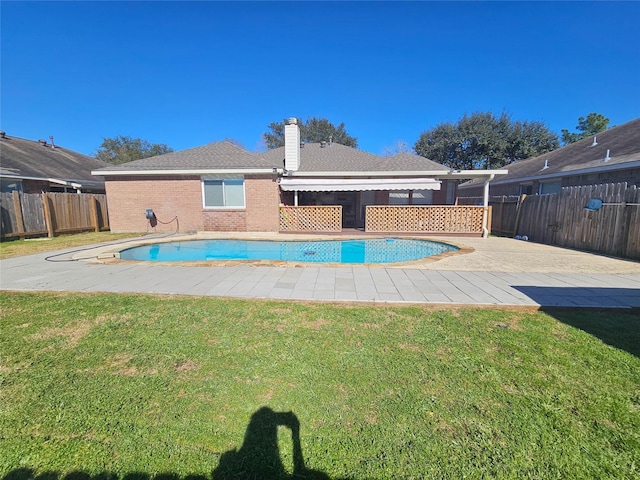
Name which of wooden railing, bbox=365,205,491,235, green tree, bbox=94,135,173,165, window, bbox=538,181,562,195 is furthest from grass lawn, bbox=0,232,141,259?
green tree, bbox=94,135,173,165

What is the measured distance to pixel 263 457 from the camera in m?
2.52

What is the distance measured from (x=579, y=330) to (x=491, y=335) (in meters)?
1.69

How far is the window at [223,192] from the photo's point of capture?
1886cm

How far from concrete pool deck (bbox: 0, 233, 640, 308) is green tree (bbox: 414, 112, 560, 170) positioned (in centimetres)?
3605

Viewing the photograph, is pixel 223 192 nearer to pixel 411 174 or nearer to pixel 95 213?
pixel 95 213

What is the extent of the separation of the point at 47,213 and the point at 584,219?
2876cm

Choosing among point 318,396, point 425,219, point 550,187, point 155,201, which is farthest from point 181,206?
point 550,187

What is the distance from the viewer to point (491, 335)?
471 centimetres

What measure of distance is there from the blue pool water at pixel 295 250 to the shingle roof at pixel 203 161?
531cm

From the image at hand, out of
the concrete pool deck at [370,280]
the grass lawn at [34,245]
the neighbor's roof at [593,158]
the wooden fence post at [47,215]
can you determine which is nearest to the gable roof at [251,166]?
the wooden fence post at [47,215]

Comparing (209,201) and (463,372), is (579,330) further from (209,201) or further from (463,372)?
(209,201)

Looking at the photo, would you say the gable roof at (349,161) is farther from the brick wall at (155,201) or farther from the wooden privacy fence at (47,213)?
the wooden privacy fence at (47,213)

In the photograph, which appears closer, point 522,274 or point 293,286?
point 293,286

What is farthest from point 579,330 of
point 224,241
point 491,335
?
point 224,241
